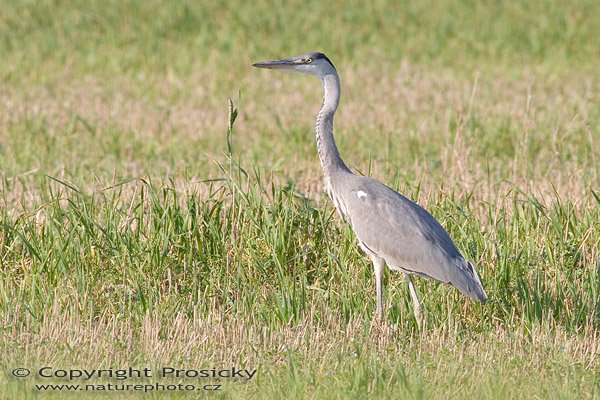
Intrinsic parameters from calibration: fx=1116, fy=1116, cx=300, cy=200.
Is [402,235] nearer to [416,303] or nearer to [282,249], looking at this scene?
[416,303]

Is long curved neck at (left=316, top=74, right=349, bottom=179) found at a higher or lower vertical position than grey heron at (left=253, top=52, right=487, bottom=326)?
higher

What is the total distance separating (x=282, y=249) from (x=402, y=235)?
0.93m

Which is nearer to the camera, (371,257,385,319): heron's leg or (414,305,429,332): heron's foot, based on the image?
(414,305,429,332): heron's foot

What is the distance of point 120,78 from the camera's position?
Answer: 53.6 feet

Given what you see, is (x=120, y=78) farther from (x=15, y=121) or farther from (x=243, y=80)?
(x=15, y=121)

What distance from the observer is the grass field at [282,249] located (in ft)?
18.5

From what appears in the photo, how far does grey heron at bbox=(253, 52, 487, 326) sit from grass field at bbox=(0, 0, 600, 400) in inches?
8.8

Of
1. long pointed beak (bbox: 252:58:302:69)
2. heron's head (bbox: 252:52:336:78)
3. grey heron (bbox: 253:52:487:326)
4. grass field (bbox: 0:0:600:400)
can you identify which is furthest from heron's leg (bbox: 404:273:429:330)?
long pointed beak (bbox: 252:58:302:69)

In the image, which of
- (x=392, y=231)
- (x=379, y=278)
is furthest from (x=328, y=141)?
(x=379, y=278)

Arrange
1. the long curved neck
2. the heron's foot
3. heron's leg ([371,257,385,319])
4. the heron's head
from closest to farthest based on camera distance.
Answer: the heron's foot < heron's leg ([371,257,385,319]) < the long curved neck < the heron's head

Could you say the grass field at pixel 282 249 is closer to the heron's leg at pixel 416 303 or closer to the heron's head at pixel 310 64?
the heron's leg at pixel 416 303

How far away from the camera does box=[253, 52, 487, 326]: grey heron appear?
6461 mm

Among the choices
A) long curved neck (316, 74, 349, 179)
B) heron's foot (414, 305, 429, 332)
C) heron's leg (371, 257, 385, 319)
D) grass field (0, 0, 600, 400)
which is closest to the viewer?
grass field (0, 0, 600, 400)

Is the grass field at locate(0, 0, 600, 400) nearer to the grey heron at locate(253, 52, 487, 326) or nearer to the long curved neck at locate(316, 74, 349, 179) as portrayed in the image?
the grey heron at locate(253, 52, 487, 326)
